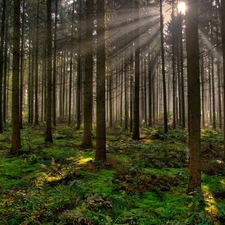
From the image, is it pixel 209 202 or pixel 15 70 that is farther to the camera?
pixel 15 70

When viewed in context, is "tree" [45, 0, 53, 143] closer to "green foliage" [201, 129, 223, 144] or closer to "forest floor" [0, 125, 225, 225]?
"forest floor" [0, 125, 225, 225]

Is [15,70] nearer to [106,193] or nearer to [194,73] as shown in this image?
[106,193]

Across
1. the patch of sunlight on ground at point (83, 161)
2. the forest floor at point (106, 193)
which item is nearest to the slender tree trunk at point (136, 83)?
the forest floor at point (106, 193)

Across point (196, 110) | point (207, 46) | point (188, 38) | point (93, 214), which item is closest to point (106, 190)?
point (93, 214)

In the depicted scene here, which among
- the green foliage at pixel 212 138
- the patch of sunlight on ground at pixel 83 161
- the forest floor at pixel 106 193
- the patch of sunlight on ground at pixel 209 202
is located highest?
the green foliage at pixel 212 138

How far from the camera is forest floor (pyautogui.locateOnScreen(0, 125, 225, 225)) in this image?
180 inches

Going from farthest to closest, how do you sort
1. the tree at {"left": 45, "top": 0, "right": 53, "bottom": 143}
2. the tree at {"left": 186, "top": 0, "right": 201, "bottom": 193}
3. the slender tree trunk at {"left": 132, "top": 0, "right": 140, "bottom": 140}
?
the slender tree trunk at {"left": 132, "top": 0, "right": 140, "bottom": 140} → the tree at {"left": 45, "top": 0, "right": 53, "bottom": 143} → the tree at {"left": 186, "top": 0, "right": 201, "bottom": 193}

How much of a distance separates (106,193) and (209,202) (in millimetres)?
2545

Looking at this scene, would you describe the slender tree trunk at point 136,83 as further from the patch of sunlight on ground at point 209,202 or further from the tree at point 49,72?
the patch of sunlight on ground at point 209,202

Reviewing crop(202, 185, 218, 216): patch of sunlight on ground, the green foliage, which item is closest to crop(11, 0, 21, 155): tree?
crop(202, 185, 218, 216): patch of sunlight on ground

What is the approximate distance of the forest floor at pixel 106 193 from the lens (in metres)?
4.58

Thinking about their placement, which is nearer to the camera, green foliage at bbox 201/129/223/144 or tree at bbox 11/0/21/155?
tree at bbox 11/0/21/155

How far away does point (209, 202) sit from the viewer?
563 cm

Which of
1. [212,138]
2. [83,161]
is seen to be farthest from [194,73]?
[212,138]
